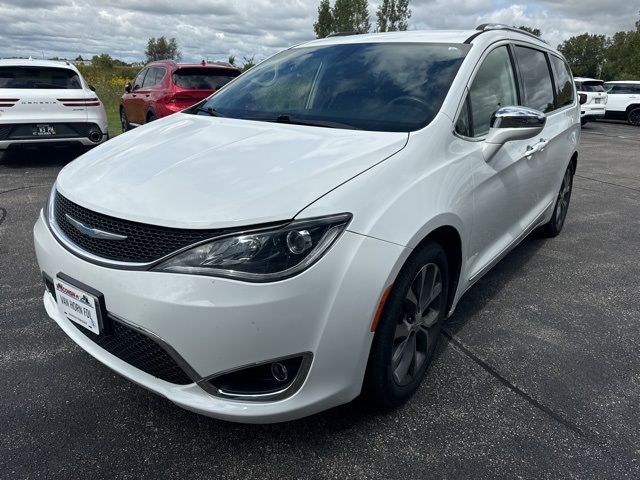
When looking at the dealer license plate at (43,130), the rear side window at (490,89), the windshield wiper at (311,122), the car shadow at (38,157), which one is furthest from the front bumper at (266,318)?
the car shadow at (38,157)

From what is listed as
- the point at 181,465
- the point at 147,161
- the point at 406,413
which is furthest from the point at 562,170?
the point at 181,465

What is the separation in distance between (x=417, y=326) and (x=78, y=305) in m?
1.44

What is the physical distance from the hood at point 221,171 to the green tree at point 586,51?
73.2 m

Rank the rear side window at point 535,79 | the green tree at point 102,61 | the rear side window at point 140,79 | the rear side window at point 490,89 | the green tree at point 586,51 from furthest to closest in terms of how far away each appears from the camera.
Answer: the green tree at point 586,51 → the green tree at point 102,61 → the rear side window at point 140,79 → the rear side window at point 535,79 → the rear side window at point 490,89

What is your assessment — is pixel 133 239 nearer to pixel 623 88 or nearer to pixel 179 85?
pixel 179 85

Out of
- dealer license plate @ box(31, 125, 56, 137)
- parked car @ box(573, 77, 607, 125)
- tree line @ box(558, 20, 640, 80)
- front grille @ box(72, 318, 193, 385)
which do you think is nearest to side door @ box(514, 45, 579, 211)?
front grille @ box(72, 318, 193, 385)

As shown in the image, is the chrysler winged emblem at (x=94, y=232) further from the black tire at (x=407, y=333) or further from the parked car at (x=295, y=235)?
the black tire at (x=407, y=333)

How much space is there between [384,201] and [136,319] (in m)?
1.00

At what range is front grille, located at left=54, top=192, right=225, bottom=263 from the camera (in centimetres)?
178

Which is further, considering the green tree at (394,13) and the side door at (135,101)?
the green tree at (394,13)

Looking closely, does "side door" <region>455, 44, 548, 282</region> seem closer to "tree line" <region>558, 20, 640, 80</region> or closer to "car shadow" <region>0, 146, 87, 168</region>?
"car shadow" <region>0, 146, 87, 168</region>

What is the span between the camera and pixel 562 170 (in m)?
4.46

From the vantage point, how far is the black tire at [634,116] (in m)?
19.9

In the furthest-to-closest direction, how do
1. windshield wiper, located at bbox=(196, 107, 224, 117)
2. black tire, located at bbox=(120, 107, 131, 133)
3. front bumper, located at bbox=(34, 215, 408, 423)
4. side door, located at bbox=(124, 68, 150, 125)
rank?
black tire, located at bbox=(120, 107, 131, 133) < side door, located at bbox=(124, 68, 150, 125) < windshield wiper, located at bbox=(196, 107, 224, 117) < front bumper, located at bbox=(34, 215, 408, 423)
